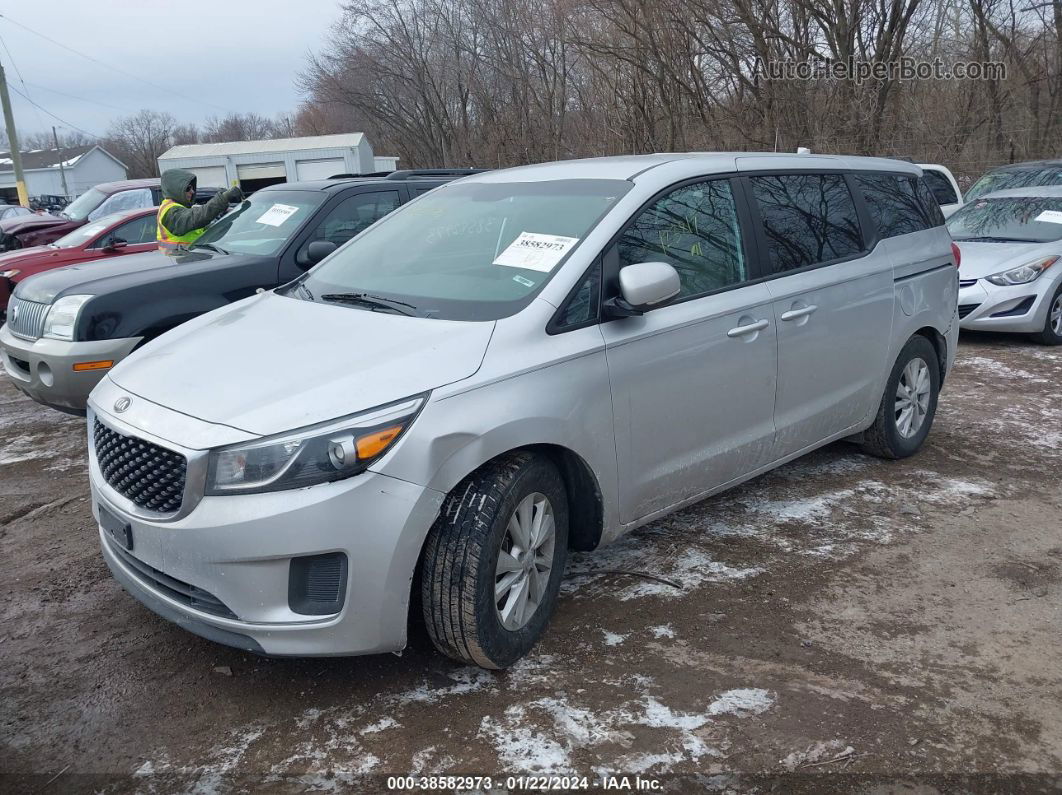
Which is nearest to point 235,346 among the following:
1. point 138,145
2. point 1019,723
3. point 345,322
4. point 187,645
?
point 345,322

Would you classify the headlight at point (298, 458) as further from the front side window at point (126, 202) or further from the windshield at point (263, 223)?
the front side window at point (126, 202)

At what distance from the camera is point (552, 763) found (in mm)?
2656

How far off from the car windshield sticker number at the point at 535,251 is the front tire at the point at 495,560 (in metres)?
0.81

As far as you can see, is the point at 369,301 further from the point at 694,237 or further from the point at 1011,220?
the point at 1011,220

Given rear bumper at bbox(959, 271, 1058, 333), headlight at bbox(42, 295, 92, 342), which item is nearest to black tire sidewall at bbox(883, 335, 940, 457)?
rear bumper at bbox(959, 271, 1058, 333)

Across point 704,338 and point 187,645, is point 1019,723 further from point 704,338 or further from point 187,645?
point 187,645

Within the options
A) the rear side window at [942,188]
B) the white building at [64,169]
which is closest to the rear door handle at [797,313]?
the rear side window at [942,188]

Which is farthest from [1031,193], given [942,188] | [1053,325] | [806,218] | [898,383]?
[806,218]

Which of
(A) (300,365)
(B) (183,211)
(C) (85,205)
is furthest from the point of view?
(C) (85,205)

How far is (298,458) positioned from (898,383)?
3.75 meters

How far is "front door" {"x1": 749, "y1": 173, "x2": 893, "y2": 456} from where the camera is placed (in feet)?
13.8

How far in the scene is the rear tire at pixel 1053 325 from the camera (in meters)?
8.52

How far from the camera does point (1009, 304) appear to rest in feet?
27.7

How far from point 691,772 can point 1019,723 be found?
3.67ft
